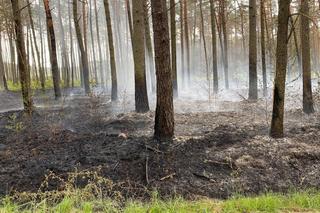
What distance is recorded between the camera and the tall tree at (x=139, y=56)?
34.6 feet

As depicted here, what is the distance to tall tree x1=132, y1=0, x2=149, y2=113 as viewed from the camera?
34.6 ft

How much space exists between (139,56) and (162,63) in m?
4.33

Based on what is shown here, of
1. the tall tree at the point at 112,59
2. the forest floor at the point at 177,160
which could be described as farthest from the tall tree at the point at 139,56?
the tall tree at the point at 112,59

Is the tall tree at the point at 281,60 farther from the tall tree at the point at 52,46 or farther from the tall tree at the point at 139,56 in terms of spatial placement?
the tall tree at the point at 52,46

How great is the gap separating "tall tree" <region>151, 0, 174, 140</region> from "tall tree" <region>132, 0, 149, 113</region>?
161 inches

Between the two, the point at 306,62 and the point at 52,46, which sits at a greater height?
the point at 52,46

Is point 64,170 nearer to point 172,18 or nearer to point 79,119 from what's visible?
point 79,119

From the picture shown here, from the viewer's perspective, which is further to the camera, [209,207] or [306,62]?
[306,62]

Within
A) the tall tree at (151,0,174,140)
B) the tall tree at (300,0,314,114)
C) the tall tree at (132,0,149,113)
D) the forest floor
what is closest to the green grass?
the forest floor

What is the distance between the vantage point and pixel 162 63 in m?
6.54

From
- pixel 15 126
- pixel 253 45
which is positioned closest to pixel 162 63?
pixel 15 126

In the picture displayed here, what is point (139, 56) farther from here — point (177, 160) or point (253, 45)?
point (177, 160)

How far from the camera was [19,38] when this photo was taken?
9961mm

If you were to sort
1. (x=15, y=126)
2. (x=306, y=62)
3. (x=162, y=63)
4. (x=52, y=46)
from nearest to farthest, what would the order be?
(x=162, y=63)
(x=15, y=126)
(x=306, y=62)
(x=52, y=46)
